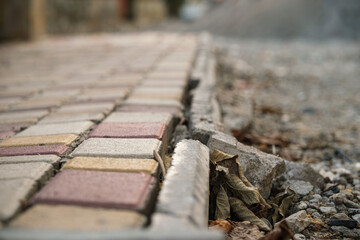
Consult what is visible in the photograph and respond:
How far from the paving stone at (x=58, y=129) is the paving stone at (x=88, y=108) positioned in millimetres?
268

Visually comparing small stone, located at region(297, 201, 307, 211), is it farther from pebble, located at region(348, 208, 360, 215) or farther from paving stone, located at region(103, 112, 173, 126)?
paving stone, located at region(103, 112, 173, 126)

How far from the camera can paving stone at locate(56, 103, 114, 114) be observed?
2287 mm

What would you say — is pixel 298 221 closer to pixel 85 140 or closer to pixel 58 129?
pixel 85 140

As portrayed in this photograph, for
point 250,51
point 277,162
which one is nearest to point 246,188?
point 277,162

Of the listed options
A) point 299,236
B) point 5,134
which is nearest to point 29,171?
point 5,134

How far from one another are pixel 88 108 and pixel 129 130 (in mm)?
619

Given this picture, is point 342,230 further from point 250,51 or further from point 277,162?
point 250,51

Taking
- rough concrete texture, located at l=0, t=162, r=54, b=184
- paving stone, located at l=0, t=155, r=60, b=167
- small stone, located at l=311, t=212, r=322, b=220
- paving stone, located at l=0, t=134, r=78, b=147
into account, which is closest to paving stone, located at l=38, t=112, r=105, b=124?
paving stone, located at l=0, t=134, r=78, b=147

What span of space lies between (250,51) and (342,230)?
6.00 meters

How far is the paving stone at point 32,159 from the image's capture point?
4.92ft

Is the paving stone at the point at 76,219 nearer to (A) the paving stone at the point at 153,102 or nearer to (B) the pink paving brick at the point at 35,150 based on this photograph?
(B) the pink paving brick at the point at 35,150

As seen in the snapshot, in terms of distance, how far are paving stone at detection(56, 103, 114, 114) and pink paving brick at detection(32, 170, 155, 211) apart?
3.07ft

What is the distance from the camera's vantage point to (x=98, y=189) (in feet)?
4.04

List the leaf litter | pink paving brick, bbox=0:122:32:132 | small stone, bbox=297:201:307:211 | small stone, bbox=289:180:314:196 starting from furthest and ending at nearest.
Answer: pink paving brick, bbox=0:122:32:132 < small stone, bbox=289:180:314:196 < small stone, bbox=297:201:307:211 < the leaf litter
